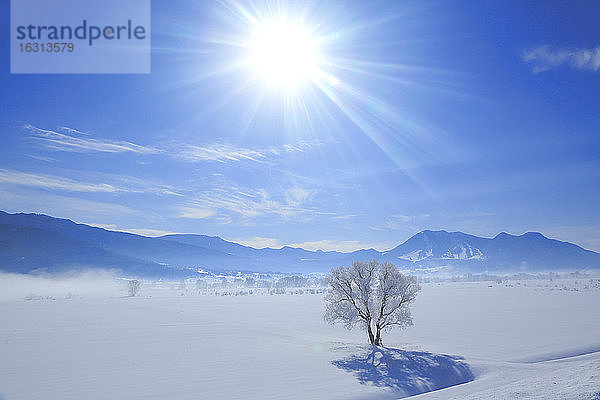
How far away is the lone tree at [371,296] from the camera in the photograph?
4109 cm

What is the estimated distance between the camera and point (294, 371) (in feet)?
100

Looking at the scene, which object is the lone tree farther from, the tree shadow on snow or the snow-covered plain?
the tree shadow on snow

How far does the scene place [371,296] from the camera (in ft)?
139

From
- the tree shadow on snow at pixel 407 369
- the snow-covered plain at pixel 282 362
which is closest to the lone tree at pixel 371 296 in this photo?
the snow-covered plain at pixel 282 362

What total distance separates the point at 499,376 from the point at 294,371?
16914 mm

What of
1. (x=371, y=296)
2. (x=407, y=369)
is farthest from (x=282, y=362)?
(x=371, y=296)

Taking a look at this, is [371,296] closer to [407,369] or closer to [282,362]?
[407,369]

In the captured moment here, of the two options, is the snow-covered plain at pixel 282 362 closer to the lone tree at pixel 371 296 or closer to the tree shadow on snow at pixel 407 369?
the tree shadow on snow at pixel 407 369

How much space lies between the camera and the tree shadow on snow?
1160 inches

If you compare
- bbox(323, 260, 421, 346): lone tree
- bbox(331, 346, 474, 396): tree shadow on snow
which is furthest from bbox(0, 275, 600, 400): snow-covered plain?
bbox(323, 260, 421, 346): lone tree

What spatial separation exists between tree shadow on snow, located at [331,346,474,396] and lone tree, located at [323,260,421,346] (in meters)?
4.31

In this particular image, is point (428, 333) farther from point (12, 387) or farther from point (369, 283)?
point (12, 387)

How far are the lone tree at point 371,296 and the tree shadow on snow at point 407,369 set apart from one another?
4.31 m

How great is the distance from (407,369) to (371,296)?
10599 millimetres
